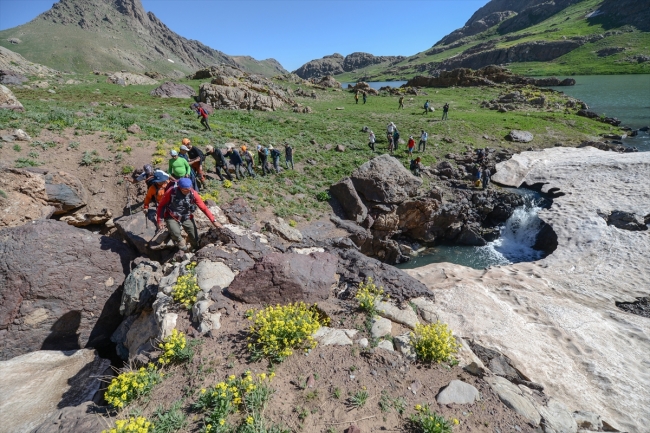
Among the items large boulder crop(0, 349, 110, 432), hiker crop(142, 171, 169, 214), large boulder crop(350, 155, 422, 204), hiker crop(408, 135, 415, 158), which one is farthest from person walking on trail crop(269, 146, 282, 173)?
large boulder crop(0, 349, 110, 432)

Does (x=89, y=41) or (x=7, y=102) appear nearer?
(x=7, y=102)

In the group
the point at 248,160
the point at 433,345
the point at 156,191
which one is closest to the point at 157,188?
the point at 156,191

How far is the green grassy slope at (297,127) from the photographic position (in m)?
19.8

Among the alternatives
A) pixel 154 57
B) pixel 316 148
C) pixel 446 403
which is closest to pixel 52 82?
pixel 316 148

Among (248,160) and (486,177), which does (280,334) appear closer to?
(248,160)

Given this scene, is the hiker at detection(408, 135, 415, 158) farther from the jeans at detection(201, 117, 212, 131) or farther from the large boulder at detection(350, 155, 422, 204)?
the jeans at detection(201, 117, 212, 131)

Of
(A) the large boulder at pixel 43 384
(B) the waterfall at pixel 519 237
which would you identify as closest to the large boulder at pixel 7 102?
(A) the large boulder at pixel 43 384

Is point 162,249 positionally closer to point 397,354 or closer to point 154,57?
point 397,354

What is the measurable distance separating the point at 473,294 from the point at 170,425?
1270 centimetres

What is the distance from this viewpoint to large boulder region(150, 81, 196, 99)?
128ft

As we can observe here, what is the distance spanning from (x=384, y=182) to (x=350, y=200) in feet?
9.75

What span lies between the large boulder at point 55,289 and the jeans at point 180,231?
2678mm

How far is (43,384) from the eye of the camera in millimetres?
8242

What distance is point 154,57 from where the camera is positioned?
17025 centimetres
